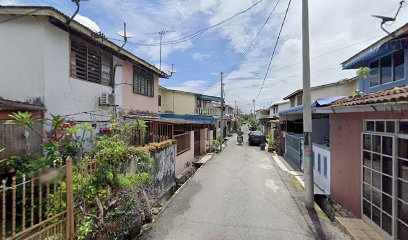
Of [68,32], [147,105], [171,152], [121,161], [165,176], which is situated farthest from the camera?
[147,105]

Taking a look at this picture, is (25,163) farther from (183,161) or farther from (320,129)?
(320,129)

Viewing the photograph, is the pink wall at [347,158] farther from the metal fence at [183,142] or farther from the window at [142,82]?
the window at [142,82]

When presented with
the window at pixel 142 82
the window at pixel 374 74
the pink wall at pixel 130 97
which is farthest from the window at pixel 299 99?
the pink wall at pixel 130 97

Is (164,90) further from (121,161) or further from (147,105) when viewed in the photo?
(121,161)

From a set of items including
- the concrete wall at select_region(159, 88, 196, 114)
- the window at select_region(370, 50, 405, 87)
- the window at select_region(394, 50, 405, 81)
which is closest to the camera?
the window at select_region(394, 50, 405, 81)

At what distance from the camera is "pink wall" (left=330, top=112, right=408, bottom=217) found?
626 cm

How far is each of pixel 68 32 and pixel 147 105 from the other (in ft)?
22.1

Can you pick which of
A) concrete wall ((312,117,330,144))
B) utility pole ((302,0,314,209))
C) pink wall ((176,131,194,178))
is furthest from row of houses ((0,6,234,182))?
concrete wall ((312,117,330,144))

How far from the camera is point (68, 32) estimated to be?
23.6 feet

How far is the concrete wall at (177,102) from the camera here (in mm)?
28828

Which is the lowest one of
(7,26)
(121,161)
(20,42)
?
(121,161)

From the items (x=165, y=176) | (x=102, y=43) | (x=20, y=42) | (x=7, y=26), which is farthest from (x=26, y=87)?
(x=165, y=176)

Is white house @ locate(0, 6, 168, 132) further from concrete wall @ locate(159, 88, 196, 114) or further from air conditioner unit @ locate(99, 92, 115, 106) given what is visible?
concrete wall @ locate(159, 88, 196, 114)

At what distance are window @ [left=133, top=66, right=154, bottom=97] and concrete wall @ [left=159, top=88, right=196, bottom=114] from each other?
14.2 m
